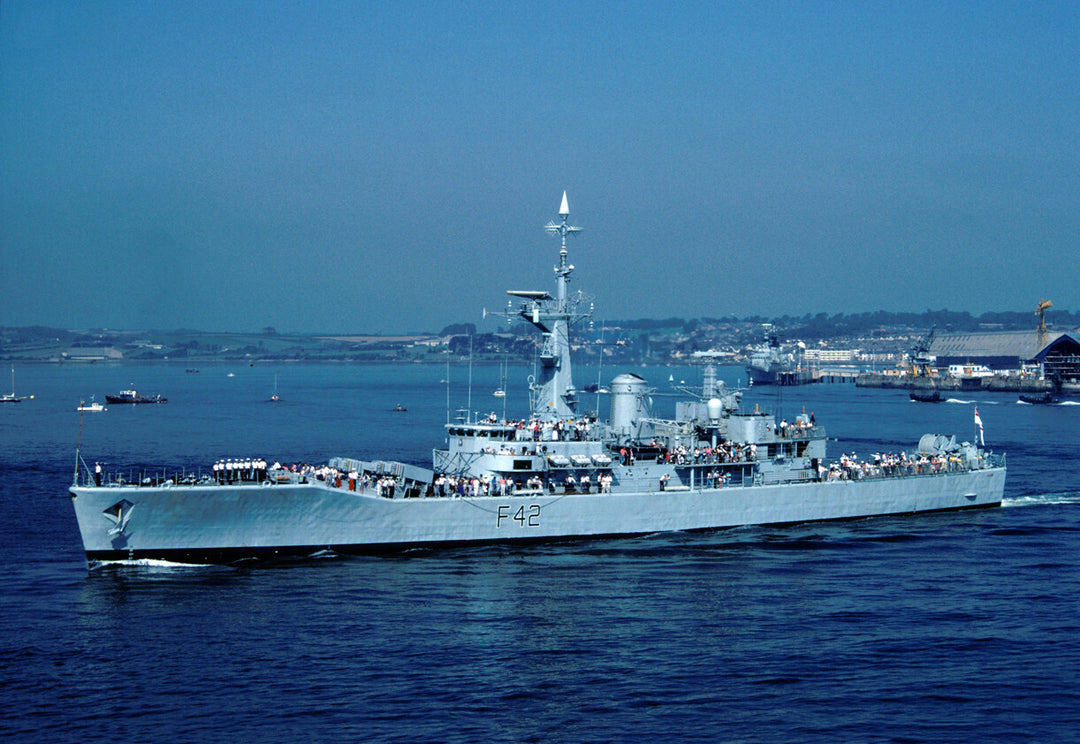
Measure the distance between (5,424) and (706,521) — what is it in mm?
65006

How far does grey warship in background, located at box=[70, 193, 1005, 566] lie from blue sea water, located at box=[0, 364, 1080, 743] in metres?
0.85

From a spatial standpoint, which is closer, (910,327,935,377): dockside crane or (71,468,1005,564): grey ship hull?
(71,468,1005,564): grey ship hull

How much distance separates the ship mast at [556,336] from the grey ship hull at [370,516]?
4667 mm

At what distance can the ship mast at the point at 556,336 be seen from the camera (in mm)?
37938

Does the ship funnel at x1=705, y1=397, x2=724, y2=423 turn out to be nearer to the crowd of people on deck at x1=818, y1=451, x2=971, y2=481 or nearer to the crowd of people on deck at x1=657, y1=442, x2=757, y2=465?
the crowd of people on deck at x1=657, y1=442, x2=757, y2=465

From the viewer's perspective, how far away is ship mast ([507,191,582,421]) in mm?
37938

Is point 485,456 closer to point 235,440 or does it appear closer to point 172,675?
point 172,675

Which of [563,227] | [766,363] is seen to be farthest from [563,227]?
[766,363]

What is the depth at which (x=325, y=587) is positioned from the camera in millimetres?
28219

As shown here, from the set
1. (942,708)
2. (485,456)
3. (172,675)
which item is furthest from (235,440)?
(942,708)

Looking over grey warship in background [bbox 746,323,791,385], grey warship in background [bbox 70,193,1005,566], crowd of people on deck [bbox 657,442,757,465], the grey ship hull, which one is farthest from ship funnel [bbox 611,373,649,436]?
grey warship in background [bbox 746,323,791,385]

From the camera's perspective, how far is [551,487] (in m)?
35.3

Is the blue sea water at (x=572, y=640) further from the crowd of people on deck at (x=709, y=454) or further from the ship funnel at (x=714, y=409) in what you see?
the ship funnel at (x=714, y=409)

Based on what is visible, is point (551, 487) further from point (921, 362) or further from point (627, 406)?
point (921, 362)
